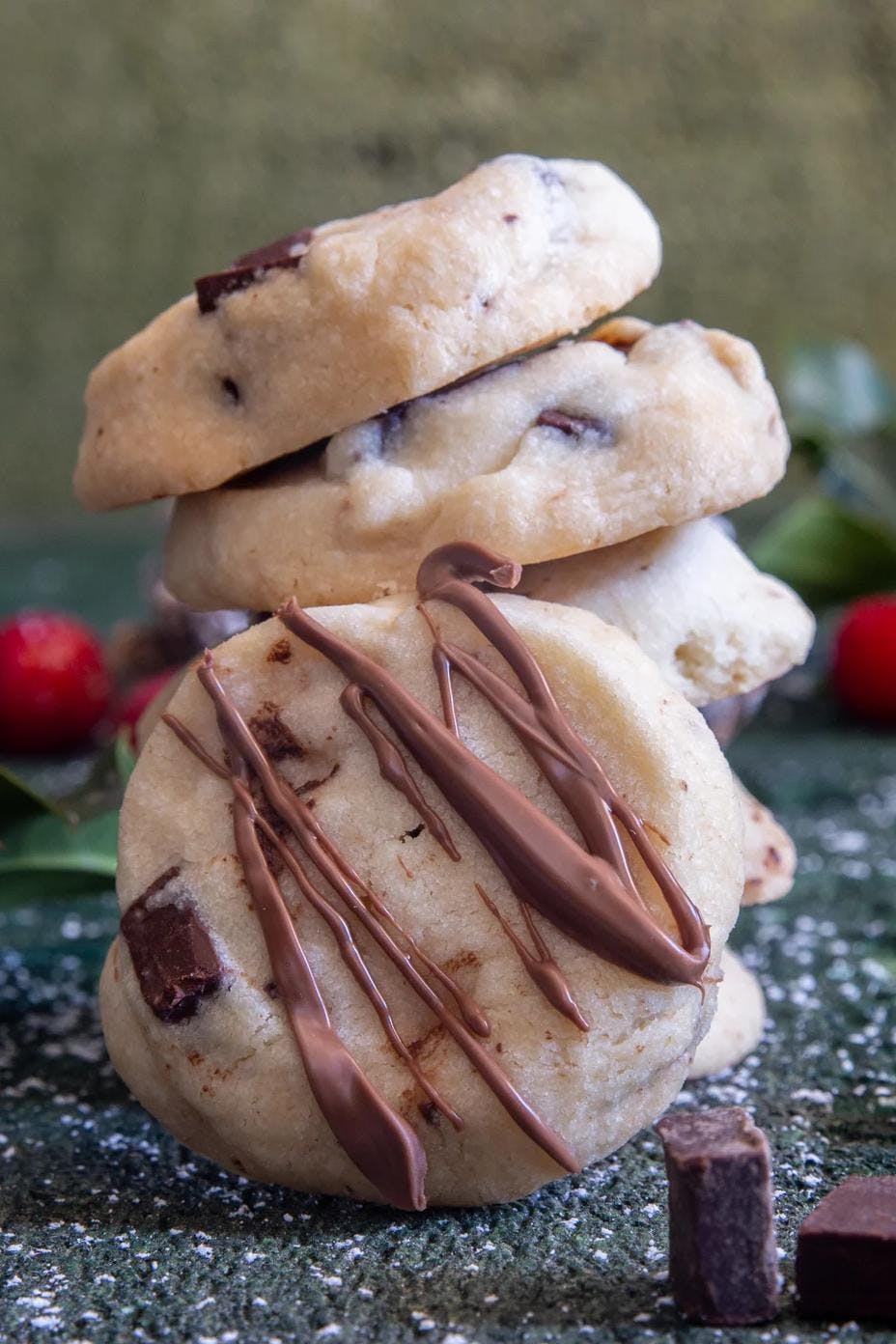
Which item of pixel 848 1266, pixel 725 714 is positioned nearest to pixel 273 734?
pixel 848 1266

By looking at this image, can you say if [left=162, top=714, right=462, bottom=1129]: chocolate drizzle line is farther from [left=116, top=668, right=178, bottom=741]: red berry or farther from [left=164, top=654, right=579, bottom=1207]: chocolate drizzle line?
[left=116, top=668, right=178, bottom=741]: red berry

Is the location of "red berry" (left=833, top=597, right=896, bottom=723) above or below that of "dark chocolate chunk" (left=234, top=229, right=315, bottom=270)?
below

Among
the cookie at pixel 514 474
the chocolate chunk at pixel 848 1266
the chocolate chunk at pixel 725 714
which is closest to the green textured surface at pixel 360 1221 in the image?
the chocolate chunk at pixel 848 1266

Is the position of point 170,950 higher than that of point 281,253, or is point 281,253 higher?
point 281,253

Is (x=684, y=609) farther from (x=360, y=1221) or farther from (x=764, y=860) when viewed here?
(x=360, y=1221)

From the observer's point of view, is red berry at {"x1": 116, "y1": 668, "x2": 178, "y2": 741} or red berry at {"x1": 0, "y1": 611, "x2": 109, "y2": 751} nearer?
red berry at {"x1": 116, "y1": 668, "x2": 178, "y2": 741}

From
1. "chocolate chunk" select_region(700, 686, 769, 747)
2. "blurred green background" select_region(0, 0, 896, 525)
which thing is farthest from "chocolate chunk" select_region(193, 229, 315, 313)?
"blurred green background" select_region(0, 0, 896, 525)
